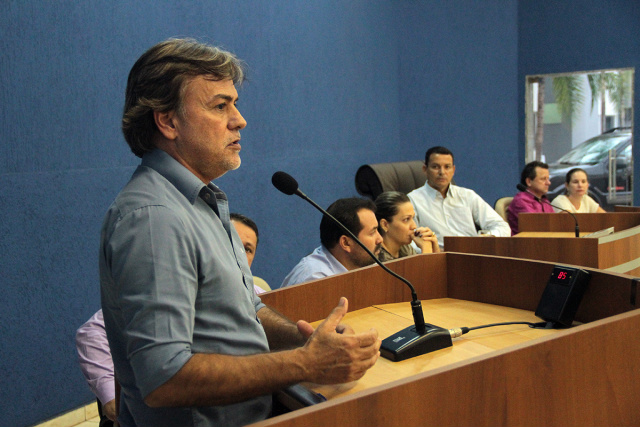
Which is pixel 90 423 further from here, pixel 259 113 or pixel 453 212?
pixel 453 212

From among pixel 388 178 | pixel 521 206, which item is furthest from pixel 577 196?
pixel 388 178

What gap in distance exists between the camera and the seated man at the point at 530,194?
193 inches

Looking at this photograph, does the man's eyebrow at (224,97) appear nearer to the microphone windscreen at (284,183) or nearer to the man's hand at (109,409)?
the microphone windscreen at (284,183)

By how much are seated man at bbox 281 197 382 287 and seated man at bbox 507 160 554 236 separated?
94.6 inches

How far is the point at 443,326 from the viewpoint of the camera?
1614 millimetres

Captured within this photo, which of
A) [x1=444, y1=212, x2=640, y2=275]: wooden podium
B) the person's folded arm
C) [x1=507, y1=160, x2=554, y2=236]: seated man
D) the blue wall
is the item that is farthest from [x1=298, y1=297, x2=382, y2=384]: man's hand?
[x1=507, y1=160, x2=554, y2=236]: seated man

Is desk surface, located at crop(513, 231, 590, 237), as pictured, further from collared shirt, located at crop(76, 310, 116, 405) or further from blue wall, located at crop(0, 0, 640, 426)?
collared shirt, located at crop(76, 310, 116, 405)

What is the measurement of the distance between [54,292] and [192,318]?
2.23 m

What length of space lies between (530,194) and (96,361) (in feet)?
12.4

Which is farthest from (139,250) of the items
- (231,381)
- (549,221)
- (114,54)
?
(549,221)

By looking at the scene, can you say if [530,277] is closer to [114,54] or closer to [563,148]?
[114,54]

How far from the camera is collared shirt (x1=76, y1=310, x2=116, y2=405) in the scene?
2094mm

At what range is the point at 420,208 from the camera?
4.63m

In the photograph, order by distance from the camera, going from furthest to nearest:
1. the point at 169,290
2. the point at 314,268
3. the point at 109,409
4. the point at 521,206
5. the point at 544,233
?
the point at 521,206 < the point at 544,233 < the point at 314,268 < the point at 109,409 < the point at 169,290
